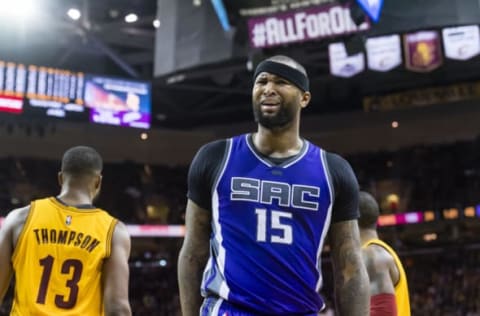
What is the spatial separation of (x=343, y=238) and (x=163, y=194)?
2266 centimetres

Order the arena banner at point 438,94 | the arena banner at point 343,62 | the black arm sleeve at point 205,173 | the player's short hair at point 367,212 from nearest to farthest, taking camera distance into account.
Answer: the black arm sleeve at point 205,173 < the player's short hair at point 367,212 < the arena banner at point 343,62 < the arena banner at point 438,94

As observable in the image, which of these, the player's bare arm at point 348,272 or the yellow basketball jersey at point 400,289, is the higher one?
the player's bare arm at point 348,272

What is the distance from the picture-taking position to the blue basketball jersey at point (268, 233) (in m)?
2.59

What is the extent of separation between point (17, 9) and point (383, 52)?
27.3 ft

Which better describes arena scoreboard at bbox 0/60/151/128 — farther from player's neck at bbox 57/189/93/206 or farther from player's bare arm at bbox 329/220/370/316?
player's bare arm at bbox 329/220/370/316

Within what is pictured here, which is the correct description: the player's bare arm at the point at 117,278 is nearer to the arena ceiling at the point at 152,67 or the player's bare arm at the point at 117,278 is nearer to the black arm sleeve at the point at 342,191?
the black arm sleeve at the point at 342,191

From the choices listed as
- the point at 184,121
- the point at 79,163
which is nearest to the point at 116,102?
the point at 184,121

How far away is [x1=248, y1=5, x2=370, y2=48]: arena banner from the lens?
10242 mm

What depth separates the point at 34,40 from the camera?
789 inches

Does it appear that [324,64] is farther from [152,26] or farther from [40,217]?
[40,217]

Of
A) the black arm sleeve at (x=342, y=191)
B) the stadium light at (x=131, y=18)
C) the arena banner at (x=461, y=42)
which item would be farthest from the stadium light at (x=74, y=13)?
the black arm sleeve at (x=342, y=191)

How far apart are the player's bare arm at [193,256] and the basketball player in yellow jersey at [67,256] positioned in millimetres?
758

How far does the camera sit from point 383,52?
12.3 meters

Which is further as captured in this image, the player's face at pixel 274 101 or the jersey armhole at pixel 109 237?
the jersey armhole at pixel 109 237
